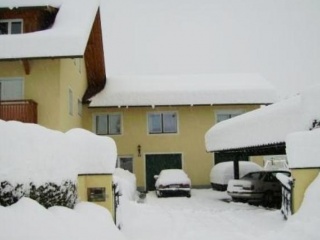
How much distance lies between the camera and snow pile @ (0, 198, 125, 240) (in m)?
4.97

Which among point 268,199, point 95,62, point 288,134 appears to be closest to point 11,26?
point 95,62

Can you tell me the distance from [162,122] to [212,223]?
15.7 metres

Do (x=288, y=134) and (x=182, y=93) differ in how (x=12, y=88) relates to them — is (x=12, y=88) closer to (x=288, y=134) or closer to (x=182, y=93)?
(x=182, y=93)

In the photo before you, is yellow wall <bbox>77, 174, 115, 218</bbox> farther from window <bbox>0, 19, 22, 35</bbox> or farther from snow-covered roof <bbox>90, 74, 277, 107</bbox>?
snow-covered roof <bbox>90, 74, 277, 107</bbox>

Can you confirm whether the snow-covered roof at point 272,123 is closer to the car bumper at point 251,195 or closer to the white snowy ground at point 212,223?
the car bumper at point 251,195

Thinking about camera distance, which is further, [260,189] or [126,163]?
[126,163]

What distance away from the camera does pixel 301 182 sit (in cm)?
1030

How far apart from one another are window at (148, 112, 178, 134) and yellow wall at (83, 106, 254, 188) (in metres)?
0.29

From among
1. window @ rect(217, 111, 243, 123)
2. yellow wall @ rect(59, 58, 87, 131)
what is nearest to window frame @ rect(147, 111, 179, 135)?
window @ rect(217, 111, 243, 123)

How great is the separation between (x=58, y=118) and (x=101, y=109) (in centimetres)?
868

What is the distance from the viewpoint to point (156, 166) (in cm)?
2728

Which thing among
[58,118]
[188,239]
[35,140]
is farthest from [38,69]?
[35,140]

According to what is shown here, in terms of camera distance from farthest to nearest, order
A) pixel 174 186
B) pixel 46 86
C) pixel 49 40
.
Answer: pixel 174 186, pixel 46 86, pixel 49 40

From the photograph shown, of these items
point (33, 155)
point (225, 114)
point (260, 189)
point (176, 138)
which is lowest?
point (260, 189)
